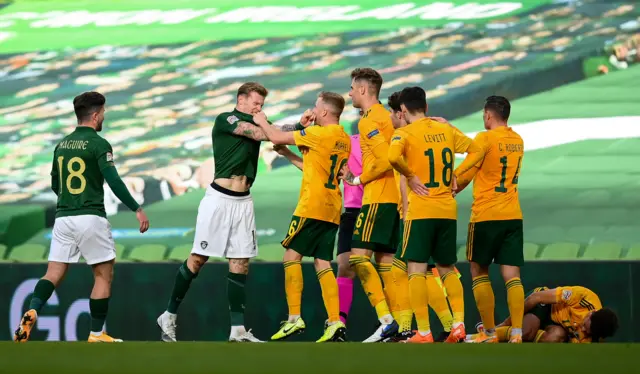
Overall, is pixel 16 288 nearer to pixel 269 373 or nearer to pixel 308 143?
pixel 308 143

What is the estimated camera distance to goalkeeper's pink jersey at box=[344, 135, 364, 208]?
9.68m

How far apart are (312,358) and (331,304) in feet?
6.57

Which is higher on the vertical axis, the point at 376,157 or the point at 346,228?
the point at 376,157

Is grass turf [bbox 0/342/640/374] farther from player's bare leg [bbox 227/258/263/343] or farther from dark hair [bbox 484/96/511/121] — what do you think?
dark hair [bbox 484/96/511/121]

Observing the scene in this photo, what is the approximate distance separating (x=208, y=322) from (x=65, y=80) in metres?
6.94

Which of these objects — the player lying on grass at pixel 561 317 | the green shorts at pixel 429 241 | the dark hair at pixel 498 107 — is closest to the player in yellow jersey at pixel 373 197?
the green shorts at pixel 429 241

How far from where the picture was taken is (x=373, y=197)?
356 inches

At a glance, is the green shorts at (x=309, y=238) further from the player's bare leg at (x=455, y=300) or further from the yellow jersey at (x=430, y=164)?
the player's bare leg at (x=455, y=300)

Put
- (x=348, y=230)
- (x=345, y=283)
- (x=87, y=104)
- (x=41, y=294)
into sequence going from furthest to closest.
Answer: (x=348, y=230) → (x=345, y=283) → (x=87, y=104) → (x=41, y=294)

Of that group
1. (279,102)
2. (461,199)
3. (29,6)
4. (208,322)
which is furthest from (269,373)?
(29,6)

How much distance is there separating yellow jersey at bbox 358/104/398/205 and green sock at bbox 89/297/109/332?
2.16 metres

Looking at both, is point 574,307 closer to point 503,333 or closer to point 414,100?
point 503,333

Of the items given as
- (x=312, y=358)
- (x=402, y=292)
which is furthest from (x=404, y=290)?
(x=312, y=358)

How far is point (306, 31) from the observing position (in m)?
16.9
